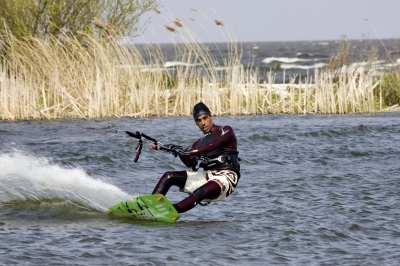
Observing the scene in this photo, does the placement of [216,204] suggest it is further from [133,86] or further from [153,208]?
[133,86]

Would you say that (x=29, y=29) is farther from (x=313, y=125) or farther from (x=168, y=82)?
(x=313, y=125)

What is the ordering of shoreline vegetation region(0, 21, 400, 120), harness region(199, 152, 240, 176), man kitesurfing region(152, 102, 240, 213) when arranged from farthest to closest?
shoreline vegetation region(0, 21, 400, 120) → harness region(199, 152, 240, 176) → man kitesurfing region(152, 102, 240, 213)

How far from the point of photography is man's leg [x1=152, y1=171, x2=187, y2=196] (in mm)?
8211

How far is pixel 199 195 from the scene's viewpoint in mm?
8023

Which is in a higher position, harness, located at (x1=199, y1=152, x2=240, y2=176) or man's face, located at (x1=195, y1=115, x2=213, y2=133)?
man's face, located at (x1=195, y1=115, x2=213, y2=133)

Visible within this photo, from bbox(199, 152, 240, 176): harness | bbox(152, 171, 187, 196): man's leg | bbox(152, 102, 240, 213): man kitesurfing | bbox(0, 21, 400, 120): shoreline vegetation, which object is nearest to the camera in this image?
bbox(152, 102, 240, 213): man kitesurfing

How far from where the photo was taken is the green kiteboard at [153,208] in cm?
793

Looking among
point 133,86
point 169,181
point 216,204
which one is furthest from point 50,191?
point 133,86

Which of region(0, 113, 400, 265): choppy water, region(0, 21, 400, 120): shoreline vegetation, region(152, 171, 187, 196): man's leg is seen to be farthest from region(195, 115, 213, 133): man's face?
region(0, 21, 400, 120): shoreline vegetation

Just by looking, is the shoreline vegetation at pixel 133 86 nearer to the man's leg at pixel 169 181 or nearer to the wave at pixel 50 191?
the wave at pixel 50 191

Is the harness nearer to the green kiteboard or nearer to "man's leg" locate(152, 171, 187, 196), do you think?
"man's leg" locate(152, 171, 187, 196)

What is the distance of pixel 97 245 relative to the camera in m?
7.00

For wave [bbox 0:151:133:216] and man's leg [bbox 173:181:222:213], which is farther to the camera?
wave [bbox 0:151:133:216]

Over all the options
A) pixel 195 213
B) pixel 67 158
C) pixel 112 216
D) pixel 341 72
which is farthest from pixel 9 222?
pixel 341 72
